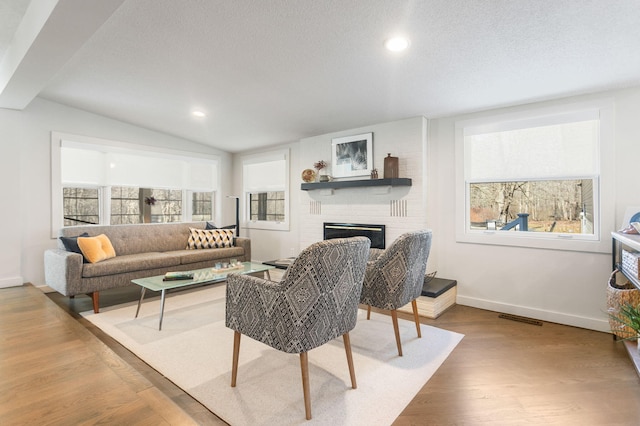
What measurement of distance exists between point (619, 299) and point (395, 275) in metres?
1.82

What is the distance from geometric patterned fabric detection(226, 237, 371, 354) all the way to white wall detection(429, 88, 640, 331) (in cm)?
238

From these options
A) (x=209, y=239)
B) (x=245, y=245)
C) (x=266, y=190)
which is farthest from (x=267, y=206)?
(x=209, y=239)

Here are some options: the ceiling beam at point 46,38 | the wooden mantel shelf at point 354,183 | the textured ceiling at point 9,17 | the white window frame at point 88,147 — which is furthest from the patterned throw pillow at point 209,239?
the textured ceiling at point 9,17

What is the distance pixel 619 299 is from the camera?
2574mm

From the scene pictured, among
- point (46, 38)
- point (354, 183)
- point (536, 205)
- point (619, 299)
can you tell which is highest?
point (46, 38)

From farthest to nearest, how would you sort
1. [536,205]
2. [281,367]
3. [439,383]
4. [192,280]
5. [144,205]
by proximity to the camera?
[144,205] < [536,205] < [192,280] < [281,367] < [439,383]

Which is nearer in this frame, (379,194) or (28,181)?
(28,181)

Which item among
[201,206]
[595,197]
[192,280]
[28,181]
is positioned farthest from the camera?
[201,206]

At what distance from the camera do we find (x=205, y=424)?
1717 millimetres

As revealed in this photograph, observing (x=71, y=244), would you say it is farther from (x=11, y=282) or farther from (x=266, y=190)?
(x=266, y=190)

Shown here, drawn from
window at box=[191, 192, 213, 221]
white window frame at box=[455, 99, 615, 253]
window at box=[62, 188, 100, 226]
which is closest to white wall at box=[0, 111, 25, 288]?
window at box=[62, 188, 100, 226]

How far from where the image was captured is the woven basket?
2.51 metres

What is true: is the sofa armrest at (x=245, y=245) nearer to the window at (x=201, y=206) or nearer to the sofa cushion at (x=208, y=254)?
the sofa cushion at (x=208, y=254)

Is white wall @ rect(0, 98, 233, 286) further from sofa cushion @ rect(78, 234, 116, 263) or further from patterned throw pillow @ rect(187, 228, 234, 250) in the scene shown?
patterned throw pillow @ rect(187, 228, 234, 250)
